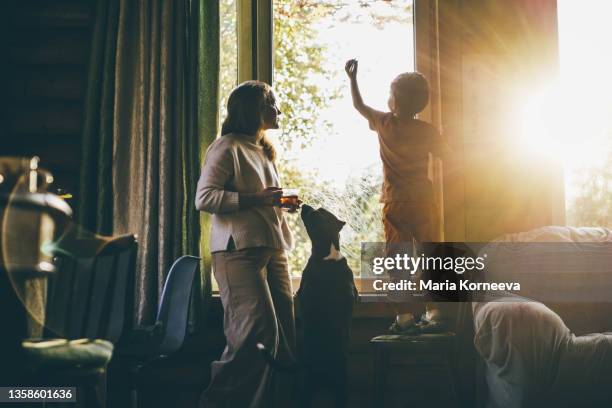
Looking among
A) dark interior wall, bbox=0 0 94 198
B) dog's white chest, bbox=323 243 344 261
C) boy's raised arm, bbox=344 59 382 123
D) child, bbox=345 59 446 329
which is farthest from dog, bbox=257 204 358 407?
dark interior wall, bbox=0 0 94 198

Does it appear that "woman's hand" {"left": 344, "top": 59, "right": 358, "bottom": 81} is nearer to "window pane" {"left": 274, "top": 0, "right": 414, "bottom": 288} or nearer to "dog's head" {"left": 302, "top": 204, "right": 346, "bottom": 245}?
"window pane" {"left": 274, "top": 0, "right": 414, "bottom": 288}

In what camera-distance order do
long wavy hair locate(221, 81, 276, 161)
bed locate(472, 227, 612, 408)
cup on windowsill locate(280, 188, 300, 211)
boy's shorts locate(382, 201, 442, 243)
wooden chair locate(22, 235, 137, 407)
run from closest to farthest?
A: wooden chair locate(22, 235, 137, 407)
bed locate(472, 227, 612, 408)
cup on windowsill locate(280, 188, 300, 211)
long wavy hair locate(221, 81, 276, 161)
boy's shorts locate(382, 201, 442, 243)

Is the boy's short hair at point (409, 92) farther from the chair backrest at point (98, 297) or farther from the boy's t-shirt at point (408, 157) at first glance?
the chair backrest at point (98, 297)

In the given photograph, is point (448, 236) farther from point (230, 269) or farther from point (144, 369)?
point (144, 369)

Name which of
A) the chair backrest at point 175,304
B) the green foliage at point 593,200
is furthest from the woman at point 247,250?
the green foliage at point 593,200

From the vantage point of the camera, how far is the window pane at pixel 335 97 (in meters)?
3.23

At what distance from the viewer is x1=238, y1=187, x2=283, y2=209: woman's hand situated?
2.42 metres

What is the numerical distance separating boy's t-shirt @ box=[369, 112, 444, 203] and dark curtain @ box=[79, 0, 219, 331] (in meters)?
0.91

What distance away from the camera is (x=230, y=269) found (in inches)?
96.3

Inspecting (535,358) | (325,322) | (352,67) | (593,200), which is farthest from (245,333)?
(593,200)

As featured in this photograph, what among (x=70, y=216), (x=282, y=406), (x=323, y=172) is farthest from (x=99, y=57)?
(x=282, y=406)

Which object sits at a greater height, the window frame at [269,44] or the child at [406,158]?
the window frame at [269,44]

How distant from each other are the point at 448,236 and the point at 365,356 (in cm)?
75

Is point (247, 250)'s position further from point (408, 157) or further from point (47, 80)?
point (47, 80)
